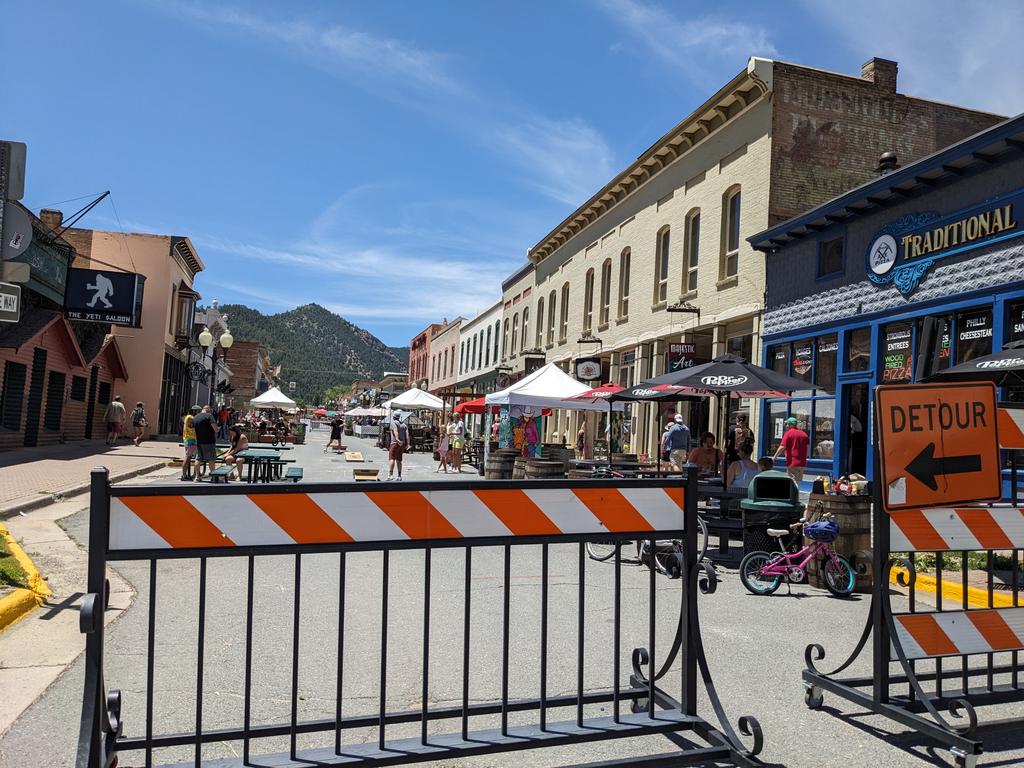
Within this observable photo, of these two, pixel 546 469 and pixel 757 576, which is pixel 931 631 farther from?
pixel 546 469

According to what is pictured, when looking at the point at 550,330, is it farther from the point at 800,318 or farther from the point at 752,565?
the point at 752,565

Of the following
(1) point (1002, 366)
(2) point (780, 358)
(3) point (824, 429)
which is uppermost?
(2) point (780, 358)

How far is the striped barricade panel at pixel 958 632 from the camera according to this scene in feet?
14.1

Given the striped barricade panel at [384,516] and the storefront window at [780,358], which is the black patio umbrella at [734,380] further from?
the striped barricade panel at [384,516]

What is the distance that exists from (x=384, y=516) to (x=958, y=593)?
255 inches

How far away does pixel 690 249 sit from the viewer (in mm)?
21969

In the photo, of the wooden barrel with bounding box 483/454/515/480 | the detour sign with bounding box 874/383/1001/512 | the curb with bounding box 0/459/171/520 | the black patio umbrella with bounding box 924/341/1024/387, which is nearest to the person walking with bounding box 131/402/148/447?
the curb with bounding box 0/459/171/520

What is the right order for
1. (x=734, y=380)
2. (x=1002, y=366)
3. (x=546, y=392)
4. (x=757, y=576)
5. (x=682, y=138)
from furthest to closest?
(x=682, y=138) < (x=546, y=392) < (x=734, y=380) < (x=1002, y=366) < (x=757, y=576)

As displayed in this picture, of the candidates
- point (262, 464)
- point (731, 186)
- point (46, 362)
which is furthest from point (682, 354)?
point (46, 362)

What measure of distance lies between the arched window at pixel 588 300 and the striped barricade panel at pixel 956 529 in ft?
82.4

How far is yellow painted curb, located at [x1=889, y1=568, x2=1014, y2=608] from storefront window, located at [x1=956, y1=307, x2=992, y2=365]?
5.81 m

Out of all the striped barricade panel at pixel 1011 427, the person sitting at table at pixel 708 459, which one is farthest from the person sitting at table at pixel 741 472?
the striped barricade panel at pixel 1011 427

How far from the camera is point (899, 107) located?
19094 millimetres

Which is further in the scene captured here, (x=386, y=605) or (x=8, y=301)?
(x=8, y=301)
